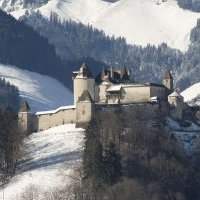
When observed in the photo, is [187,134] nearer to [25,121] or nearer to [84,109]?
[84,109]

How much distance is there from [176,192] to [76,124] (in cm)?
2009

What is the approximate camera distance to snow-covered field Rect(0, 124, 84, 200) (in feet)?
578

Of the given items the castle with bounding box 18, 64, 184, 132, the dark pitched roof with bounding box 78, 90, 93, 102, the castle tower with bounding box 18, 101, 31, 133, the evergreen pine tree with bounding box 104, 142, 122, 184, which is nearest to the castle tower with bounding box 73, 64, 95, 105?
the castle with bounding box 18, 64, 184, 132

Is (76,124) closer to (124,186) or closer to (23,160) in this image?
(23,160)

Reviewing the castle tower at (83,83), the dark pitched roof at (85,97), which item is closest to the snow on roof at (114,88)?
the castle tower at (83,83)

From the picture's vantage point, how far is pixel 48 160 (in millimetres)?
185125

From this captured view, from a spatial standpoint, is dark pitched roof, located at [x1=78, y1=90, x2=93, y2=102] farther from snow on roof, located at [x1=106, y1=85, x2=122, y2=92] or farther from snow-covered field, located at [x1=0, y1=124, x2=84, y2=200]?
snow on roof, located at [x1=106, y1=85, x2=122, y2=92]

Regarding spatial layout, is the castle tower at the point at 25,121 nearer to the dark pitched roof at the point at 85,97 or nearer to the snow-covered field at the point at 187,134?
the dark pitched roof at the point at 85,97

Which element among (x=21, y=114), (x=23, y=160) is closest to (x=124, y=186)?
(x=23, y=160)

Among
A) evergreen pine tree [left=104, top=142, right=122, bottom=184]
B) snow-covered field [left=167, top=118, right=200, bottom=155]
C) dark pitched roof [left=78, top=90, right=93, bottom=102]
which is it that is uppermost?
dark pitched roof [left=78, top=90, right=93, bottom=102]

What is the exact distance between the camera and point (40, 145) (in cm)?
19038

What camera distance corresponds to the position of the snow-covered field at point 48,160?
17625 centimetres

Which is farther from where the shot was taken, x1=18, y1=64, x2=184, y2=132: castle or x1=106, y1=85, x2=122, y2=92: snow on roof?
x1=106, y1=85, x2=122, y2=92: snow on roof

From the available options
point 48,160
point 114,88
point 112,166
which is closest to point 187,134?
point 114,88
